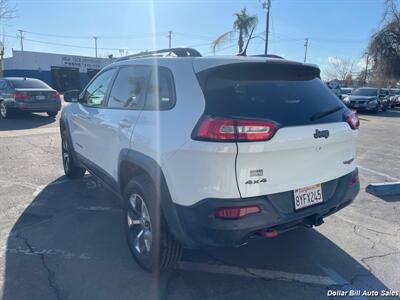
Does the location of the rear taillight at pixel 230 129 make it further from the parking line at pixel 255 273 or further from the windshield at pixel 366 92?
the windshield at pixel 366 92

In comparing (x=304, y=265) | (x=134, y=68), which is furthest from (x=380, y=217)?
(x=134, y=68)

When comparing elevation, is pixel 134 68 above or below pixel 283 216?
above

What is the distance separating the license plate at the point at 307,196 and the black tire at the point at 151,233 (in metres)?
1.06

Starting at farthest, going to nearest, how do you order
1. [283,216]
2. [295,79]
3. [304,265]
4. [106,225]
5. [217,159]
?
[106,225], [304,265], [295,79], [283,216], [217,159]

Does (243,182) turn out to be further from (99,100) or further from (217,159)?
(99,100)

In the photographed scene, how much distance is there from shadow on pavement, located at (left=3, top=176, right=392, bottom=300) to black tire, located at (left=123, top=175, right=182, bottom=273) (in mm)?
150

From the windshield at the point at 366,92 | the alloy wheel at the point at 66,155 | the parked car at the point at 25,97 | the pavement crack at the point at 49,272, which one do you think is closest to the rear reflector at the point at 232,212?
the pavement crack at the point at 49,272

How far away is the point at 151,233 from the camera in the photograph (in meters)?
2.98

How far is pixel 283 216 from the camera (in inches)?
105

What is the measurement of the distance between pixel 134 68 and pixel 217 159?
169cm

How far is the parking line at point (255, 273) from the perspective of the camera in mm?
3049

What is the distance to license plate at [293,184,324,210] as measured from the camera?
2766 mm

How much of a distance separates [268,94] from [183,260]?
1.79 m

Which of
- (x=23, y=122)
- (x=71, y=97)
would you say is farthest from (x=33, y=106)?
(x=71, y=97)
